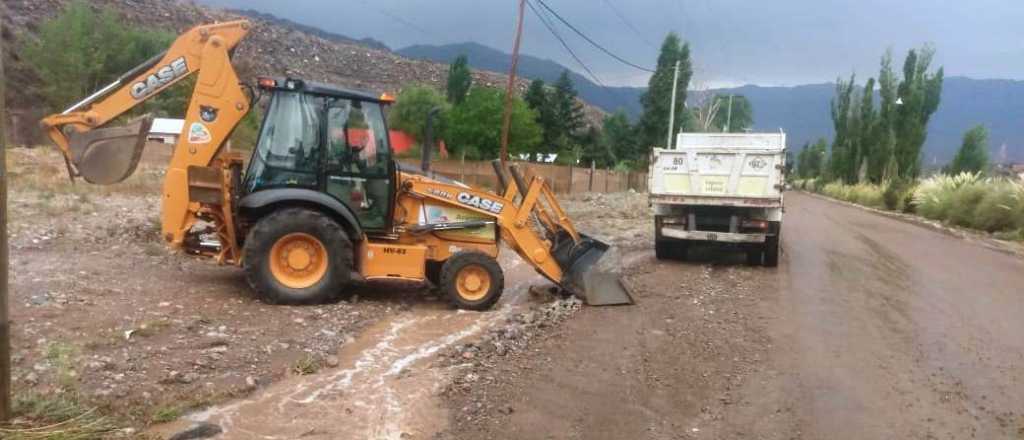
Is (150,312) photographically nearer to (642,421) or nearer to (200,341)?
(200,341)

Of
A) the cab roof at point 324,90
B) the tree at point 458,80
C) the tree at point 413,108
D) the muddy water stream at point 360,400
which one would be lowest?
the muddy water stream at point 360,400

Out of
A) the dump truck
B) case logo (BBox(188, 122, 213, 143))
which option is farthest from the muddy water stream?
the dump truck

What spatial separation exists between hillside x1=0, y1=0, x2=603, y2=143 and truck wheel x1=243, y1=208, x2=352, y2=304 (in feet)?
126

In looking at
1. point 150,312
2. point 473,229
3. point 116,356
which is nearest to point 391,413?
point 116,356

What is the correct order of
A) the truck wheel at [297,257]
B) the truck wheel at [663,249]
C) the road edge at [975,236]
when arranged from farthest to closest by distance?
the road edge at [975,236] → the truck wheel at [663,249] → the truck wheel at [297,257]

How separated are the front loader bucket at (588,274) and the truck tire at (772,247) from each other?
4.79 m

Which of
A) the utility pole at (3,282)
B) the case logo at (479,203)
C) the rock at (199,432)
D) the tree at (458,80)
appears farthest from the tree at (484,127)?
the utility pole at (3,282)

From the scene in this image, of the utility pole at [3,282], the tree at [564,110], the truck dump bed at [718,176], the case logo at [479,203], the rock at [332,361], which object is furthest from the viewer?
the tree at [564,110]

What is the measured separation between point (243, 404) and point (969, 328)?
330 inches

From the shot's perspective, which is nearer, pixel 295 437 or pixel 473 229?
pixel 295 437

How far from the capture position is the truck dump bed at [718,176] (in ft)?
48.0

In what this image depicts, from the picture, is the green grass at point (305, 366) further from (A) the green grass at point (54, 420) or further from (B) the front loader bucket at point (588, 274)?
(B) the front loader bucket at point (588, 274)

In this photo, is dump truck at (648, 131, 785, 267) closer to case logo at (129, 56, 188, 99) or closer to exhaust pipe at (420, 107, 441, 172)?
exhaust pipe at (420, 107, 441, 172)

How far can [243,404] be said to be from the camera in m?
6.25
